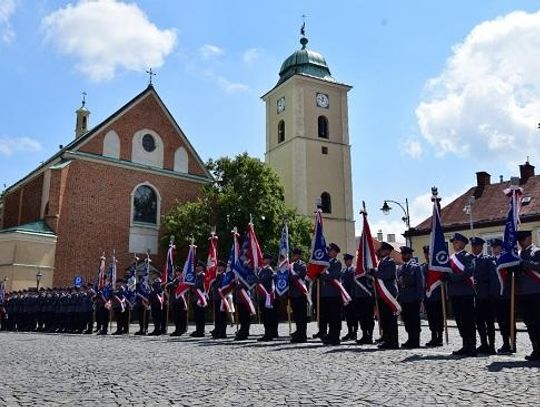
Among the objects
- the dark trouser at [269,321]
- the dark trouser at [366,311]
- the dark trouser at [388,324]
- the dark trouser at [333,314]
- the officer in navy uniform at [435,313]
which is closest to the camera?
the dark trouser at [388,324]

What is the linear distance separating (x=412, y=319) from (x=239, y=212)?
831 inches

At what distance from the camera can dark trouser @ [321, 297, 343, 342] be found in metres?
11.0

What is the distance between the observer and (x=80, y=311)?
19703 mm

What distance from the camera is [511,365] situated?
287 inches

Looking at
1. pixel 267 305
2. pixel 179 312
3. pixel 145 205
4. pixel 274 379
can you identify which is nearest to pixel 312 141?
pixel 145 205

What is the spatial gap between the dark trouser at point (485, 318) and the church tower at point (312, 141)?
30.2 metres

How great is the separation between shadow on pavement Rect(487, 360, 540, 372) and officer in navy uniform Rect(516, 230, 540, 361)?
0.53 meters

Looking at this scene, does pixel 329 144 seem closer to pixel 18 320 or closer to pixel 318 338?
pixel 18 320

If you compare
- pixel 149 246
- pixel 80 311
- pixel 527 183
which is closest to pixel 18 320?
pixel 80 311

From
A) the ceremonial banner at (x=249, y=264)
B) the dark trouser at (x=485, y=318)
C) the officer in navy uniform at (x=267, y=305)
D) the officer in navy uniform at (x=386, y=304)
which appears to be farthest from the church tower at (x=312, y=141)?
the dark trouser at (x=485, y=318)

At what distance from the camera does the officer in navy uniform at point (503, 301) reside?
9.00 m

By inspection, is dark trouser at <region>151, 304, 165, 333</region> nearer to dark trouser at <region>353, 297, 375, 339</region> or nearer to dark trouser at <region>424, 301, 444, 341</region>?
dark trouser at <region>353, 297, 375, 339</region>

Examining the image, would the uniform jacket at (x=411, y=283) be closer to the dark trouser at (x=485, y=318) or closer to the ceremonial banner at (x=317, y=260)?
the dark trouser at (x=485, y=318)

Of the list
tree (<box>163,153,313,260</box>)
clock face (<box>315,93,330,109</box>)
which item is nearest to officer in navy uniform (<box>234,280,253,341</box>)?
tree (<box>163,153,313,260</box>)
